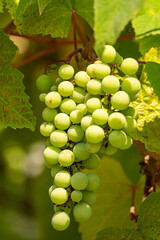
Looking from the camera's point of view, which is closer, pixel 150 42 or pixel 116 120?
pixel 116 120

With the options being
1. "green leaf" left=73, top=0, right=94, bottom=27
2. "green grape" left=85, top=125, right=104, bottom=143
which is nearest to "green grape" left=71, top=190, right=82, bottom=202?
"green grape" left=85, top=125, right=104, bottom=143

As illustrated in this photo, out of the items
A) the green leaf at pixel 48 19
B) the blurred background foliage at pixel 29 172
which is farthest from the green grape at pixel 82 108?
the blurred background foliage at pixel 29 172

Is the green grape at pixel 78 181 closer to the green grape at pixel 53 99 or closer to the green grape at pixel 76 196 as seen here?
the green grape at pixel 76 196

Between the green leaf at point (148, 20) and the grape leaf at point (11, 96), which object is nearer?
the green leaf at point (148, 20)

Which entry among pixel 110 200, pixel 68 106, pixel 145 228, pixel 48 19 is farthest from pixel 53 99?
pixel 110 200

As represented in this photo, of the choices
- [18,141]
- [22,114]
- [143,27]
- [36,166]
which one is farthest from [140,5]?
[36,166]

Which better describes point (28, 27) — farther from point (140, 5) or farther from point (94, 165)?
point (140, 5)

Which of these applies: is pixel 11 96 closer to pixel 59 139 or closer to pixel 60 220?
pixel 59 139
